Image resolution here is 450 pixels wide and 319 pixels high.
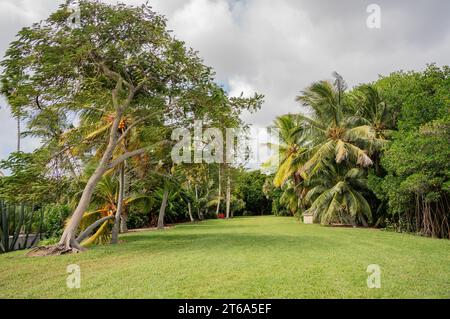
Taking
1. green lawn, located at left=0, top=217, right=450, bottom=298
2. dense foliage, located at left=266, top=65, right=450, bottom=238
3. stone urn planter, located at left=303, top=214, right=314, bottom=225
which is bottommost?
stone urn planter, located at left=303, top=214, right=314, bottom=225

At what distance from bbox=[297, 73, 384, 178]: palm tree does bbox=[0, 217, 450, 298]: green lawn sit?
9.05 m

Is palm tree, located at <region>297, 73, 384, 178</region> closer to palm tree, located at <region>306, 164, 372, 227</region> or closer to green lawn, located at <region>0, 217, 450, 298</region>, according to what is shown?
palm tree, located at <region>306, 164, 372, 227</region>

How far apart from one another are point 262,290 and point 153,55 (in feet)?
25.2

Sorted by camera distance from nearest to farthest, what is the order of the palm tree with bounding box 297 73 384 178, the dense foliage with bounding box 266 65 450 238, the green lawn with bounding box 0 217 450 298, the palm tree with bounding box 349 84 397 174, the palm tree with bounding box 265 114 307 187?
the green lawn with bounding box 0 217 450 298 < the dense foliage with bounding box 266 65 450 238 < the palm tree with bounding box 297 73 384 178 < the palm tree with bounding box 349 84 397 174 < the palm tree with bounding box 265 114 307 187

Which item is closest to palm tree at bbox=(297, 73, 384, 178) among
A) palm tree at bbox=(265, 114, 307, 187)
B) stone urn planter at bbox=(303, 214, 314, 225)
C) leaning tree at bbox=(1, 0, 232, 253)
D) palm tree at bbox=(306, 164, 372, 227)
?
palm tree at bbox=(306, 164, 372, 227)

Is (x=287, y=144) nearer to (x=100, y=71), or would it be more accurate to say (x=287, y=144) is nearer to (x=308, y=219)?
(x=308, y=219)

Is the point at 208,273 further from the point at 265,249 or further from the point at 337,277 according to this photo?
the point at 265,249

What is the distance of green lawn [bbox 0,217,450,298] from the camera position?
4.62 metres

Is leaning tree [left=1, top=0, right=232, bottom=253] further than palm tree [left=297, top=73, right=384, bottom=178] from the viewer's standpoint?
No

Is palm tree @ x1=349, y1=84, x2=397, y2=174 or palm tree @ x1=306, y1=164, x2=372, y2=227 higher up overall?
palm tree @ x1=349, y1=84, x2=397, y2=174

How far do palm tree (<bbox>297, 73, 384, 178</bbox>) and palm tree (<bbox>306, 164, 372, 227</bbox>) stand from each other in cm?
65

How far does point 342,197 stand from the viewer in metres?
18.1

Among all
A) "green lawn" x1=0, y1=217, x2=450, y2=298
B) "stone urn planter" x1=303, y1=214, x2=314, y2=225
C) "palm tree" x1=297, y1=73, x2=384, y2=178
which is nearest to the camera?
"green lawn" x1=0, y1=217, x2=450, y2=298

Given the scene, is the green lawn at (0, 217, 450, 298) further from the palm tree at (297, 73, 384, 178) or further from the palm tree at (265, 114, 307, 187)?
the palm tree at (265, 114, 307, 187)
